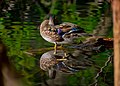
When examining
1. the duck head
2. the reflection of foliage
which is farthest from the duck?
the reflection of foliage

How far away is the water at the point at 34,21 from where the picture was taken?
8.06 ft

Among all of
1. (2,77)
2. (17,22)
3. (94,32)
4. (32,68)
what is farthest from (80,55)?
(2,77)

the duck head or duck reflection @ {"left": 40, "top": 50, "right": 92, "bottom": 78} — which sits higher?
the duck head

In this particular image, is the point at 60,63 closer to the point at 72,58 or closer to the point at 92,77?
the point at 72,58

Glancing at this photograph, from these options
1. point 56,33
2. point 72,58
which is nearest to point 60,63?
point 72,58

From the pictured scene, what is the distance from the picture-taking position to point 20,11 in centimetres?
255

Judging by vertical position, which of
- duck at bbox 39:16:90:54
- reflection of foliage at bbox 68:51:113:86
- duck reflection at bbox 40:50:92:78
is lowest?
reflection of foliage at bbox 68:51:113:86

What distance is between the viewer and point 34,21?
2.52 m

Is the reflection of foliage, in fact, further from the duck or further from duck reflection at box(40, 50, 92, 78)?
the duck

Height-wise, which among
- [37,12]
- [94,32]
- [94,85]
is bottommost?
[94,85]

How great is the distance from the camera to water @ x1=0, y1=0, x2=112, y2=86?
2457 mm

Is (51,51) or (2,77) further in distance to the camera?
(51,51)

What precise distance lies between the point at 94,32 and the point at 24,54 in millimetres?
538

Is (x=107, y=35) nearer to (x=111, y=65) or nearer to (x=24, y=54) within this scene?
(x=111, y=65)
